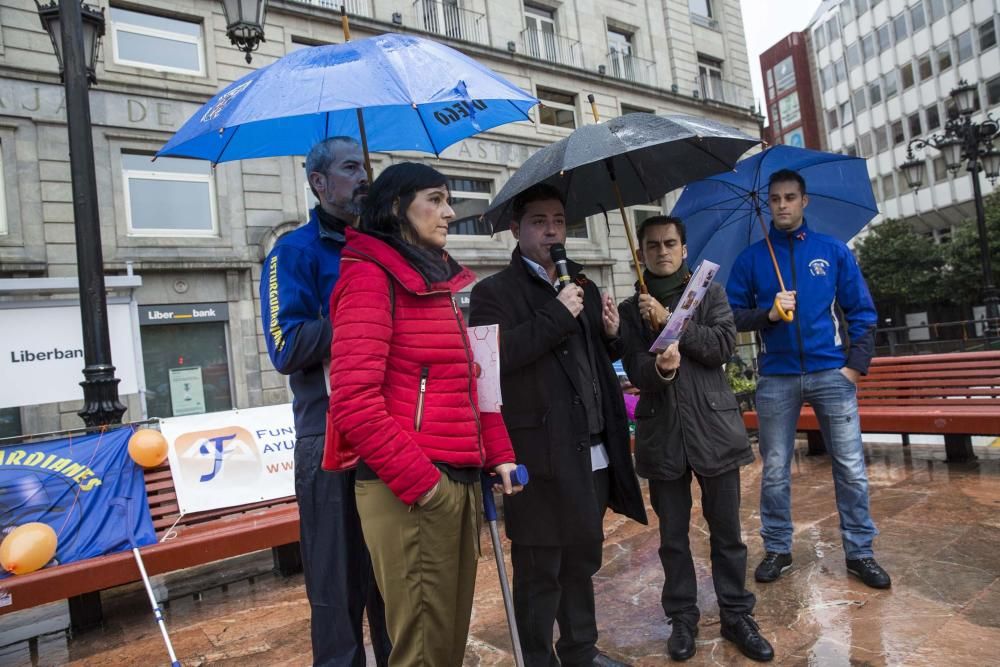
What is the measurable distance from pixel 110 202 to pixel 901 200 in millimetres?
44043

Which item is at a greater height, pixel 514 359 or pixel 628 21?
pixel 628 21

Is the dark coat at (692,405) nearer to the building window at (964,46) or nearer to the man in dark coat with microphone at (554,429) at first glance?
the man in dark coat with microphone at (554,429)

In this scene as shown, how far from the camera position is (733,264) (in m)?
4.07

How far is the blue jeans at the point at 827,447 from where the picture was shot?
3.56 metres

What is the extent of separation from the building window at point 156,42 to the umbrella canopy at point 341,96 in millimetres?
12981

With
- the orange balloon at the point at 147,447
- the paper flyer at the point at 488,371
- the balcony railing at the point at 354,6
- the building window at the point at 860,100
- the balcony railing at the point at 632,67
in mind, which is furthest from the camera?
the building window at the point at 860,100

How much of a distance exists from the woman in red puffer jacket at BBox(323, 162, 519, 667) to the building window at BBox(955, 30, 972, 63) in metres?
44.6

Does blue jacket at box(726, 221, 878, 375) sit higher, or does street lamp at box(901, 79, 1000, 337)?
street lamp at box(901, 79, 1000, 337)

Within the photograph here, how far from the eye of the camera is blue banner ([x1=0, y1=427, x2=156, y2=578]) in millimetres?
4043

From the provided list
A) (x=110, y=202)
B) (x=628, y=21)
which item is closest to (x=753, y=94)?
(x=628, y=21)

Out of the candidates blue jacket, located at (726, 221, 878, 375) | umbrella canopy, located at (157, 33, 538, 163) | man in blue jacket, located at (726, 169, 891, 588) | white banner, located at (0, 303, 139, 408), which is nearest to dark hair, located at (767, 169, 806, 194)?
man in blue jacket, located at (726, 169, 891, 588)

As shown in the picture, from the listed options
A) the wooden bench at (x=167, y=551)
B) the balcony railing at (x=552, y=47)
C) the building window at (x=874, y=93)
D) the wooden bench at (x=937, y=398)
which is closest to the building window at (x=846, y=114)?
the building window at (x=874, y=93)

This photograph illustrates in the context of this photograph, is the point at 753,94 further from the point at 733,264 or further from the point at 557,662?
the point at 557,662

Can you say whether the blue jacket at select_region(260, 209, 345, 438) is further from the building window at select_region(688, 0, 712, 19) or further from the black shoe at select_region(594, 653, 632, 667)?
the building window at select_region(688, 0, 712, 19)
